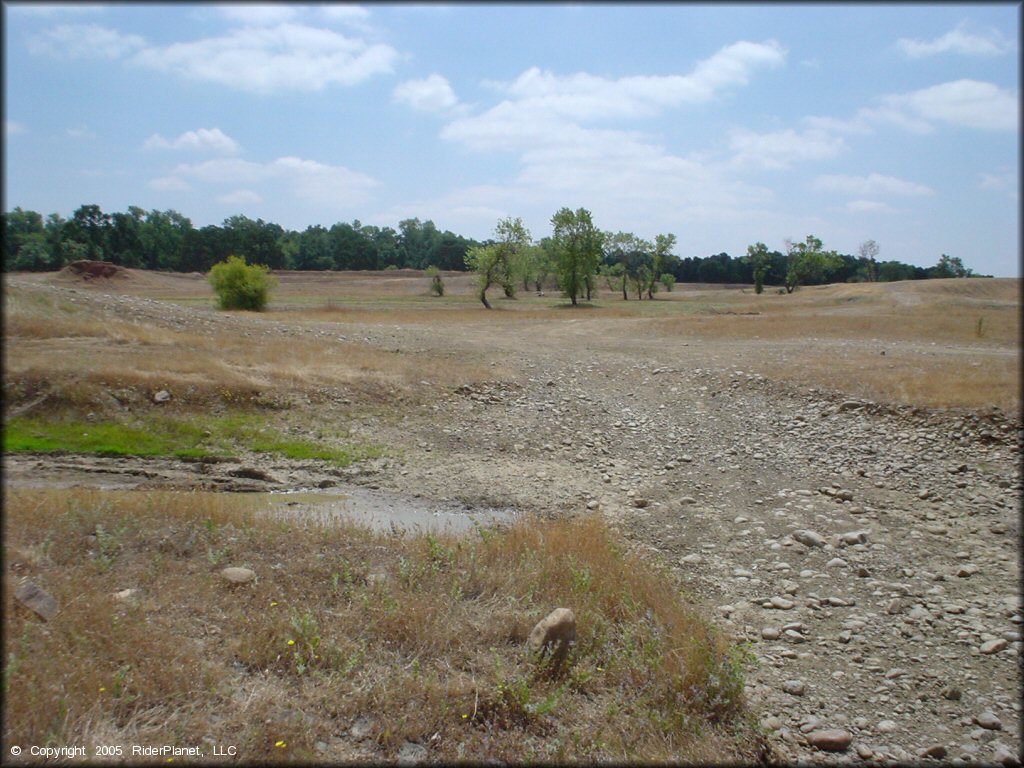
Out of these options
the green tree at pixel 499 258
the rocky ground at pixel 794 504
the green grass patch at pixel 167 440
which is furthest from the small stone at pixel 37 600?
the green tree at pixel 499 258

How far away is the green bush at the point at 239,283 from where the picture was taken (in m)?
32.5

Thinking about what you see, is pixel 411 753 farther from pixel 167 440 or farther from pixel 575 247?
pixel 575 247

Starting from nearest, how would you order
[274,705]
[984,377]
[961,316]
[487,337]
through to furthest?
[274,705], [984,377], [961,316], [487,337]

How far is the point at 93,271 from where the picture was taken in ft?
69.0

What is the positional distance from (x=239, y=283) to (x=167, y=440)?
22025mm

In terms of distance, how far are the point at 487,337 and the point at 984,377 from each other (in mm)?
18663

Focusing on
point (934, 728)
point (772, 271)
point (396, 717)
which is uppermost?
point (772, 271)

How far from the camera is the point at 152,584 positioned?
6.54 meters

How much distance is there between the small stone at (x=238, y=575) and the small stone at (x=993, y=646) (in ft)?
25.3

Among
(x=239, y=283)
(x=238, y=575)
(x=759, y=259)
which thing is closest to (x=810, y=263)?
(x=759, y=259)

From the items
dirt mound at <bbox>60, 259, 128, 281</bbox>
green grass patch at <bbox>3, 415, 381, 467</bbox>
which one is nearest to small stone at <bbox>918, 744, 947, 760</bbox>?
green grass patch at <bbox>3, 415, 381, 467</bbox>

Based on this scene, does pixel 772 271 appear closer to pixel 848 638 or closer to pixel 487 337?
pixel 487 337

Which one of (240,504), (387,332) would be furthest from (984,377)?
(387,332)

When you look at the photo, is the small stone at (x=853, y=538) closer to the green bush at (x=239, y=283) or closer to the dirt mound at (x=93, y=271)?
the dirt mound at (x=93, y=271)
